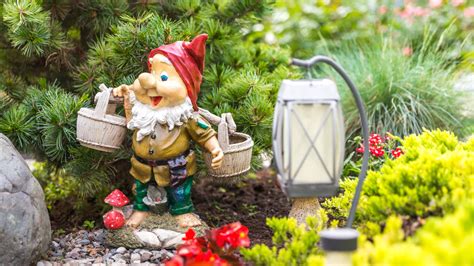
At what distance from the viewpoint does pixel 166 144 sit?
12.7 feet

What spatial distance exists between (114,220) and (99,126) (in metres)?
0.57

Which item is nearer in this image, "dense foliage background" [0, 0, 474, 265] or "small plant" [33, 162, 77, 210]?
"dense foliage background" [0, 0, 474, 265]

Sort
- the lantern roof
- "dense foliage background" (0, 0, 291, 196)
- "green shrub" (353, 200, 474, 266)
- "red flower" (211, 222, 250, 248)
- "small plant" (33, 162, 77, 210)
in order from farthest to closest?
"small plant" (33, 162, 77, 210) < "dense foliage background" (0, 0, 291, 196) < "red flower" (211, 222, 250, 248) < the lantern roof < "green shrub" (353, 200, 474, 266)

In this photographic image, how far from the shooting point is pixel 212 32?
4625 mm

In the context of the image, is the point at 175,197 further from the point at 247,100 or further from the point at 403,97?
the point at 403,97

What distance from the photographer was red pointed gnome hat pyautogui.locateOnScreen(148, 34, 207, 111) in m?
3.82

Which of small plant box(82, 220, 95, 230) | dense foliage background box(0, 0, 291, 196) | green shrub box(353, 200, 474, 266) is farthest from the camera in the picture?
small plant box(82, 220, 95, 230)

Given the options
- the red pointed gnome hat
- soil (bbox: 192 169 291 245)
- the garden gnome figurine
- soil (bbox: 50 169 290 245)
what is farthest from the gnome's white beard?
soil (bbox: 192 169 291 245)

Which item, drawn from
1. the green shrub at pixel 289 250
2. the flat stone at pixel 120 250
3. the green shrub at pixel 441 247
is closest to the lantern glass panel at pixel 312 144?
the green shrub at pixel 289 250

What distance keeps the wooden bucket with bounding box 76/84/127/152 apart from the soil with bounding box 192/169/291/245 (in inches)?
42.0

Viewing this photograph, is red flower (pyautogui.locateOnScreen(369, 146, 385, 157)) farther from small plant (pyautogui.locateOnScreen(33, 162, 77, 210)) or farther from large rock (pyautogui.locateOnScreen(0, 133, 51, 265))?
small plant (pyautogui.locateOnScreen(33, 162, 77, 210))

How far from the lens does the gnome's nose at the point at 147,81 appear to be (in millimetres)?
3719

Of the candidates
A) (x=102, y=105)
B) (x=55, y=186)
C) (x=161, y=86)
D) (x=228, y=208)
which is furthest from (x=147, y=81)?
(x=55, y=186)

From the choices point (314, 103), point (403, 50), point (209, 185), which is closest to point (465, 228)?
point (314, 103)
